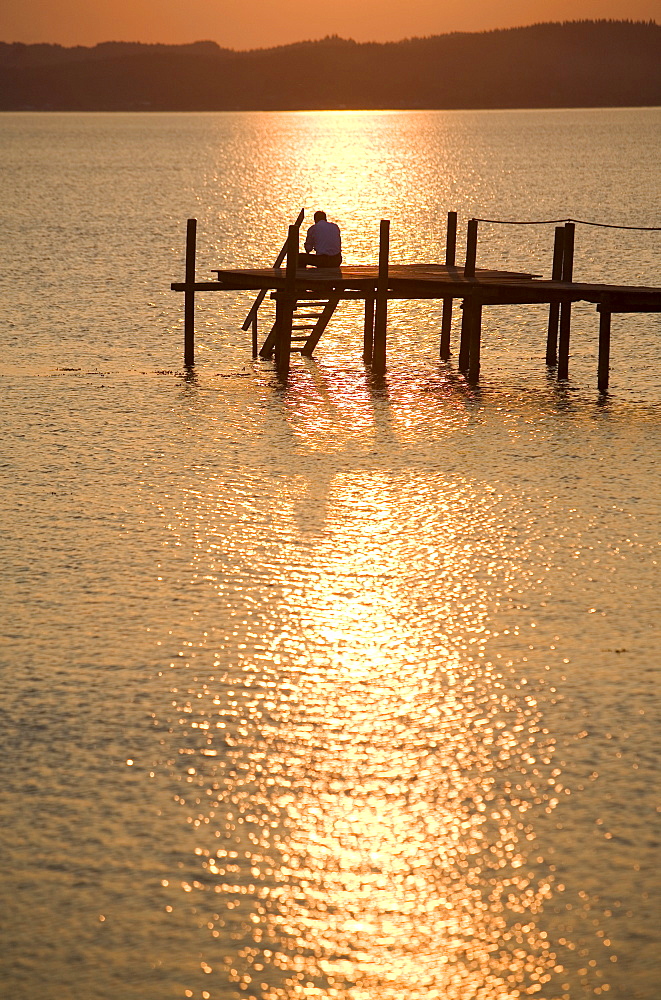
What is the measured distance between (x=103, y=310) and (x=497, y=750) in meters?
26.9

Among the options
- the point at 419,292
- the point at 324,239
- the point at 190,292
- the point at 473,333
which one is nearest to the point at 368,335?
the point at 419,292

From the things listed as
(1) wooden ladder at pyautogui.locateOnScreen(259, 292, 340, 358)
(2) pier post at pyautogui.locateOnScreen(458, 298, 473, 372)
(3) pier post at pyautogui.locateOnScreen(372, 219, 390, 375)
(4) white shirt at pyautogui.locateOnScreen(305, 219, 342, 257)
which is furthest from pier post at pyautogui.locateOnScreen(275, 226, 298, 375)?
(2) pier post at pyautogui.locateOnScreen(458, 298, 473, 372)

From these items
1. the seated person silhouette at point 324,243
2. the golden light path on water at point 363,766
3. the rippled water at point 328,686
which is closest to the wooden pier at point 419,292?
the seated person silhouette at point 324,243

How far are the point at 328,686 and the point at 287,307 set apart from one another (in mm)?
15479

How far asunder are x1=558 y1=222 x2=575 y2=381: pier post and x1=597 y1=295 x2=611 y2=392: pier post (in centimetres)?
127

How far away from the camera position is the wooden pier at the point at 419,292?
77.4 ft

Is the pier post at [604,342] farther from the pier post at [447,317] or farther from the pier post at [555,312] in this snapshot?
the pier post at [447,317]

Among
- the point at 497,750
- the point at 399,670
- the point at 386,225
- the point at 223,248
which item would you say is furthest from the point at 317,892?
the point at 223,248

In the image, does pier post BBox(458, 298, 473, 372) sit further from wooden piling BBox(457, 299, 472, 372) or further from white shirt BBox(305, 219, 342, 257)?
white shirt BBox(305, 219, 342, 257)

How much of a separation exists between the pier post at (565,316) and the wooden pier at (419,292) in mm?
17

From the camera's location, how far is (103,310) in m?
35.0

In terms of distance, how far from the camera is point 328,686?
1066cm

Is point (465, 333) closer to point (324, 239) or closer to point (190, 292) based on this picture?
point (324, 239)

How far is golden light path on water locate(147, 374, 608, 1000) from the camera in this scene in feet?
23.9
